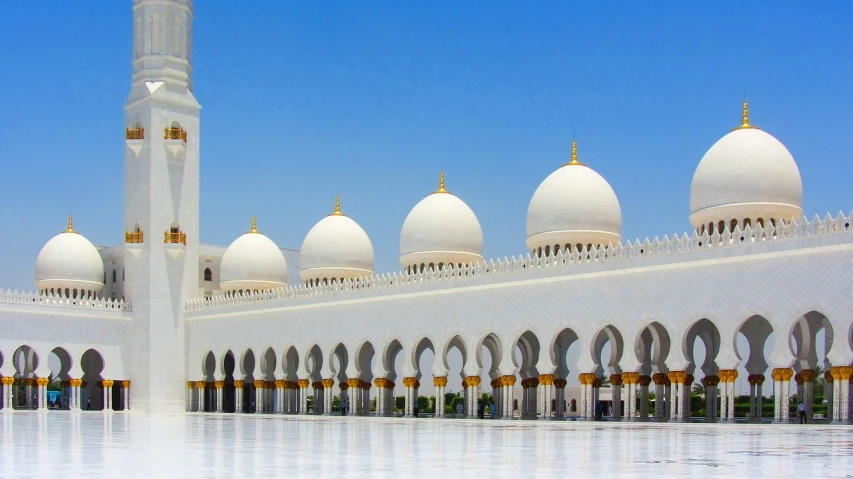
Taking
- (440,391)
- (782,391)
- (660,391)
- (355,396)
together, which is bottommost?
(355,396)

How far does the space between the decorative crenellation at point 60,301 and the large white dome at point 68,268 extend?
1.20 m

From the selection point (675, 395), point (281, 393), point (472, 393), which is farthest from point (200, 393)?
point (675, 395)

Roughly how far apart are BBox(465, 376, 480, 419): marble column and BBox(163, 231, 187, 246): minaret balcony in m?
10.8

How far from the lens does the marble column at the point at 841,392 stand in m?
16.6

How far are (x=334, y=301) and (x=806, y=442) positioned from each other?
1697cm

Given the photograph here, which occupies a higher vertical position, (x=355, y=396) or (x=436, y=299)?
(x=436, y=299)

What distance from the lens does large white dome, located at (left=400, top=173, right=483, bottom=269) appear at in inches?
1037

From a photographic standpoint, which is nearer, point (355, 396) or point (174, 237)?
point (355, 396)

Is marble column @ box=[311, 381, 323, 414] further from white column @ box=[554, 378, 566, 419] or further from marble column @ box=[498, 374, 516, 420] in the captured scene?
white column @ box=[554, 378, 566, 419]

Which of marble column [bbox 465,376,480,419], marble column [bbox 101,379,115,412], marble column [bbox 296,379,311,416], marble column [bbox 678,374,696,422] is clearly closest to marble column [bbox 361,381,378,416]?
marble column [bbox 296,379,311,416]

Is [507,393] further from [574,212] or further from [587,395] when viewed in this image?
[574,212]

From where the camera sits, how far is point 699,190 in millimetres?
21078

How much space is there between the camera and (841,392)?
1667 centimetres

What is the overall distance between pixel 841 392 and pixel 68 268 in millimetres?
23032
